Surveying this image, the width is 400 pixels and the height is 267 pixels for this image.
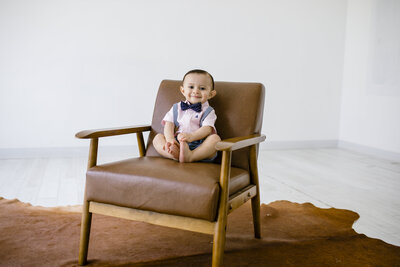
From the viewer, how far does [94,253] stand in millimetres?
1855

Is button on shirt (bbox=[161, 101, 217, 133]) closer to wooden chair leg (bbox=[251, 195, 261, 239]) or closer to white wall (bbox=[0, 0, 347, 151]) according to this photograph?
wooden chair leg (bbox=[251, 195, 261, 239])

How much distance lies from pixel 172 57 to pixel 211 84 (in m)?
2.41

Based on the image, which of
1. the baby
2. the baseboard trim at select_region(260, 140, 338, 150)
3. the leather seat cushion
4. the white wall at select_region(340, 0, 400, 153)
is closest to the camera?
the leather seat cushion

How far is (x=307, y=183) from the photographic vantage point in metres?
3.29

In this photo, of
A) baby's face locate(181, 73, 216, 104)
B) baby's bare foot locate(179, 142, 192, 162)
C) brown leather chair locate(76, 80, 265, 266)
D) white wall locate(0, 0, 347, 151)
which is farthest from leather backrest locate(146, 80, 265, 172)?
white wall locate(0, 0, 347, 151)

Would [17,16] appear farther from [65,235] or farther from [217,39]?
[65,235]

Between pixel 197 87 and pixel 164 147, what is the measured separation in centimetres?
36

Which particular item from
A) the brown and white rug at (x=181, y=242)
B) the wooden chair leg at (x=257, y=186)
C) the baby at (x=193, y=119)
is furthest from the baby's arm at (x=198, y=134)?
the brown and white rug at (x=181, y=242)

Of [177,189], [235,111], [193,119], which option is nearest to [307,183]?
[235,111]

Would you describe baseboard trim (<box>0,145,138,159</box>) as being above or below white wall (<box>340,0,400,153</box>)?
below

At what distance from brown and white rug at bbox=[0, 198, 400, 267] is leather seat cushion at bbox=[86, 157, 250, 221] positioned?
0.34 meters

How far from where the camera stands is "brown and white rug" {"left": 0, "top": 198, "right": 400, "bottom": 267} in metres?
1.79

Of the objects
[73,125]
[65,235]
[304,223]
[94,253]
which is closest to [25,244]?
[65,235]

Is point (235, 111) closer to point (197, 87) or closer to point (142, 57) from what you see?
point (197, 87)
